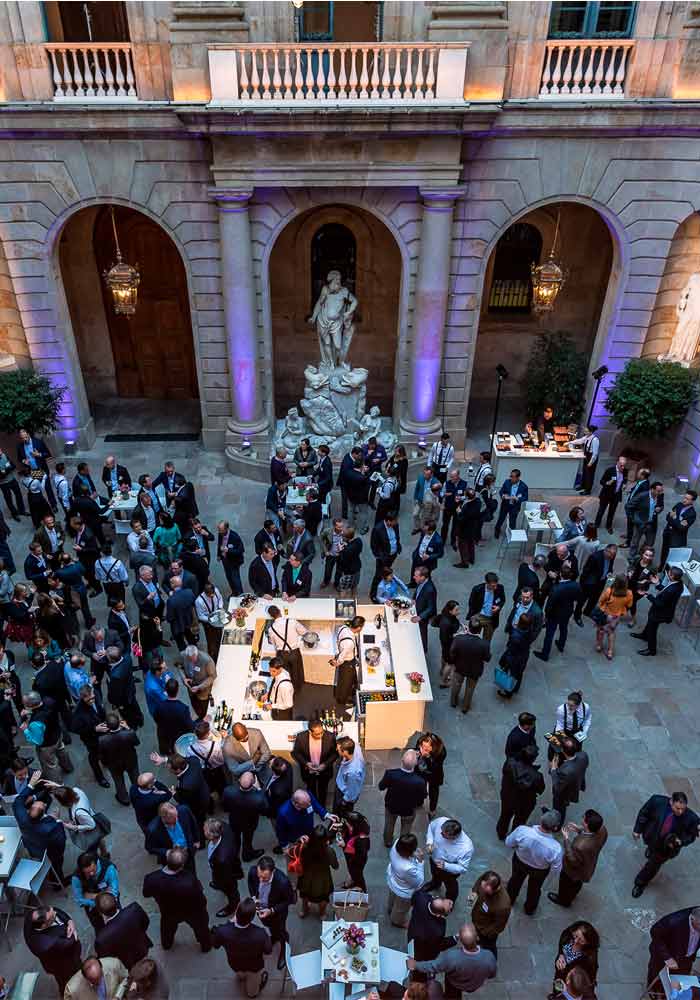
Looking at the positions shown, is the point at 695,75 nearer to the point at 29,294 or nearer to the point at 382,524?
the point at 382,524

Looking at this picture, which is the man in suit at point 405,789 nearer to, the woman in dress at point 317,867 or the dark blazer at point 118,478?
the woman in dress at point 317,867

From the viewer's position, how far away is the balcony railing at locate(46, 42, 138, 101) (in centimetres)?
1266

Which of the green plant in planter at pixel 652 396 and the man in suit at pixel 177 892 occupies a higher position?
the green plant in planter at pixel 652 396

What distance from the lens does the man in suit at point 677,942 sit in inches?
257

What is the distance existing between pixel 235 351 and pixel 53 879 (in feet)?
31.8

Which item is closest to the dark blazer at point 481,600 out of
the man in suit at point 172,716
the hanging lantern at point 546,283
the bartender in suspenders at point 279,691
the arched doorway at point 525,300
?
the bartender in suspenders at point 279,691

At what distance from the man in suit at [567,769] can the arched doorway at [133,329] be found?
37.7 ft

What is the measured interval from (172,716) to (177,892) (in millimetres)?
2100

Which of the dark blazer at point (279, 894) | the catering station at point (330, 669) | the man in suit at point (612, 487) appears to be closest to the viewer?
the dark blazer at point (279, 894)

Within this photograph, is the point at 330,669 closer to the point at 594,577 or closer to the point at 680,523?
the point at 594,577

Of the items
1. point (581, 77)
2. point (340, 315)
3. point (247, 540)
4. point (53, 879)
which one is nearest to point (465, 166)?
point (581, 77)

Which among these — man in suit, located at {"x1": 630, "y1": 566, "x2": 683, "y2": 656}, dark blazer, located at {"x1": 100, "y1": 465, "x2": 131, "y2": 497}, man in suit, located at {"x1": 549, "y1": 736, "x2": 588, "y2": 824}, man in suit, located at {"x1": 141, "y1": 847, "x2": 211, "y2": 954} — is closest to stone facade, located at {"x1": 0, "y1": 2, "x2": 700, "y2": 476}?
dark blazer, located at {"x1": 100, "y1": 465, "x2": 131, "y2": 497}

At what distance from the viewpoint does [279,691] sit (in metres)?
8.96

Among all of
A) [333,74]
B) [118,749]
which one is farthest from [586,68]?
[118,749]
